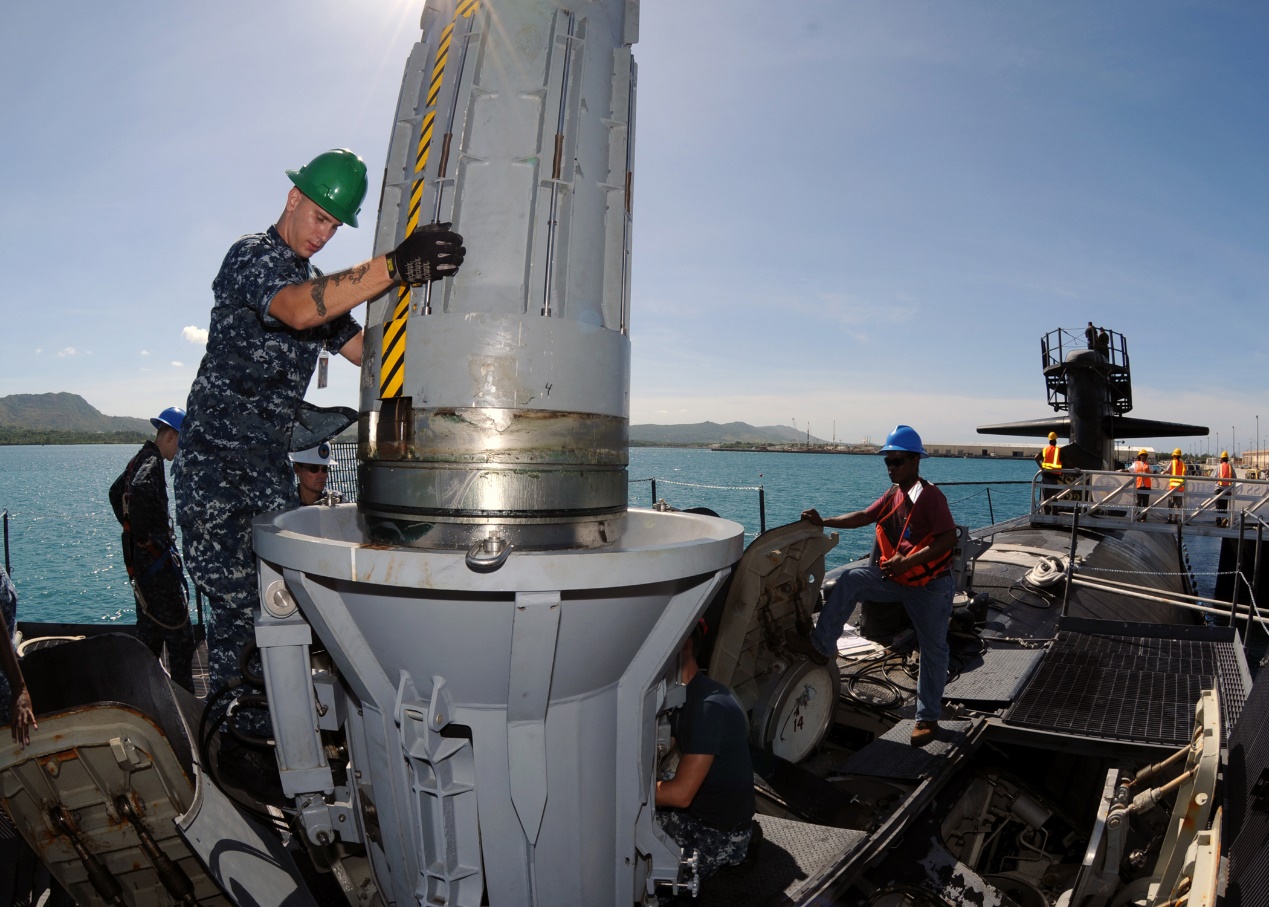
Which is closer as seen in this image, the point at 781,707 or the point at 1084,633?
the point at 781,707

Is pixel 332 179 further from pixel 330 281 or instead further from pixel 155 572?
pixel 155 572

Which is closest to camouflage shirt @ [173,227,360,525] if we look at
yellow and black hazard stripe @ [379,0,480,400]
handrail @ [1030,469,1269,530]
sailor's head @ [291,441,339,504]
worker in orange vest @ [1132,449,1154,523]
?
yellow and black hazard stripe @ [379,0,480,400]

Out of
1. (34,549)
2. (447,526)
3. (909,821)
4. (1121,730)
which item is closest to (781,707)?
(909,821)

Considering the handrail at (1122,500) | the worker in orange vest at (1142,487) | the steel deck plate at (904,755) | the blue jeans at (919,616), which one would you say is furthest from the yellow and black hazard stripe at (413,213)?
the worker in orange vest at (1142,487)

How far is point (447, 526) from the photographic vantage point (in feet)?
8.55

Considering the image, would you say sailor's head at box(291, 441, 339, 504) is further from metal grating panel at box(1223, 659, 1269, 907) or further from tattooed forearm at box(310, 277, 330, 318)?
metal grating panel at box(1223, 659, 1269, 907)

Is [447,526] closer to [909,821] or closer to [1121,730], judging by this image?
[909,821]

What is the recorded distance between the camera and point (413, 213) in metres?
2.79

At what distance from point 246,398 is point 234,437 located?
175 mm

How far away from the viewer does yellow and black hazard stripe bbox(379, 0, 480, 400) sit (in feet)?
8.93

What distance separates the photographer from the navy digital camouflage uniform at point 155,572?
233 inches

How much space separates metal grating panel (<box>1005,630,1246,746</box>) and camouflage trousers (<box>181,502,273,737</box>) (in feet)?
17.7

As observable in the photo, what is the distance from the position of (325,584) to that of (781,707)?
3686 millimetres

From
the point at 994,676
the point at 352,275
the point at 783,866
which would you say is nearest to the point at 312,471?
the point at 352,275
